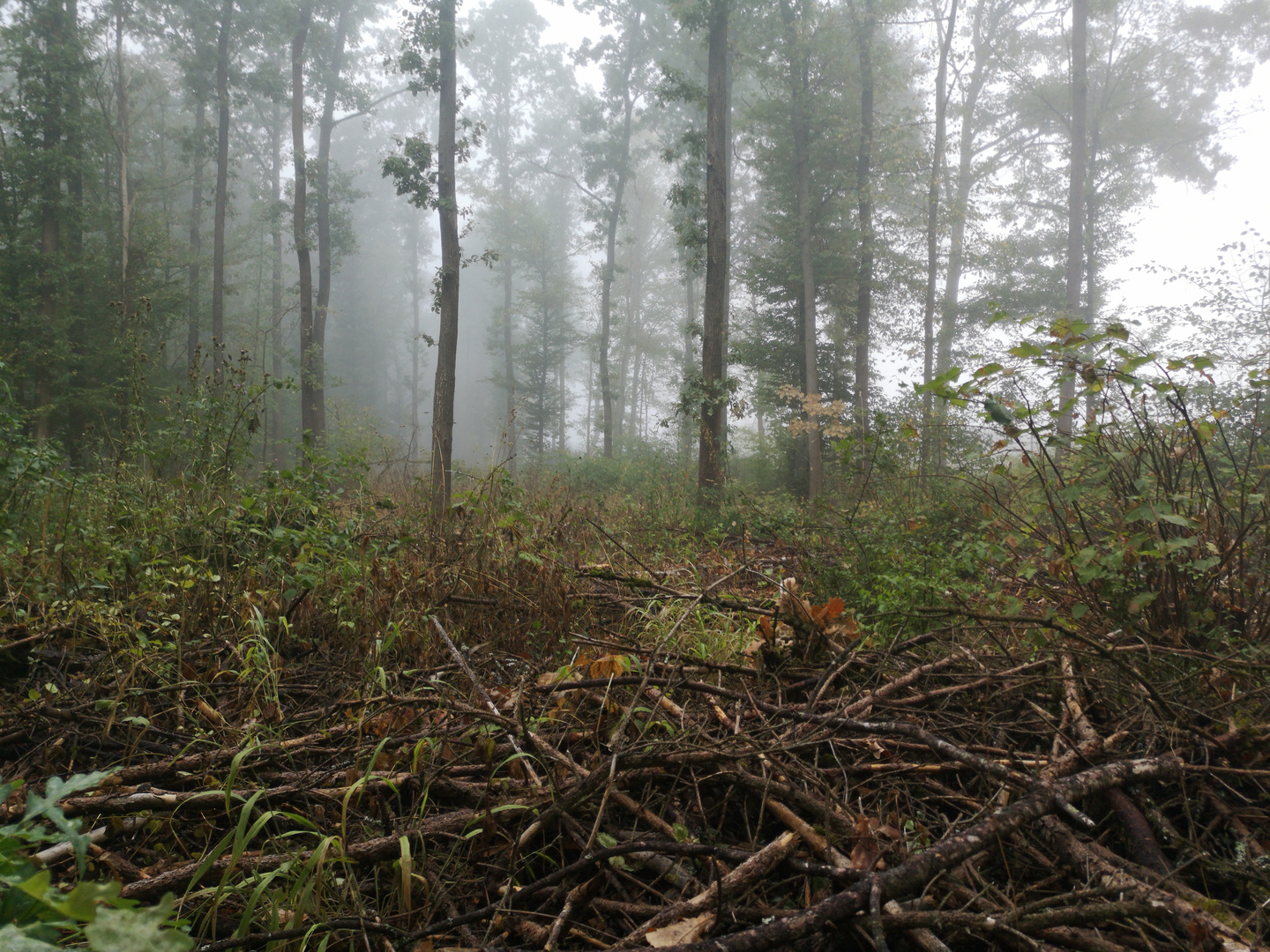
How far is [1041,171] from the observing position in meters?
19.9

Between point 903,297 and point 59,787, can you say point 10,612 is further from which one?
point 903,297

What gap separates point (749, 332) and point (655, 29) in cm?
1152

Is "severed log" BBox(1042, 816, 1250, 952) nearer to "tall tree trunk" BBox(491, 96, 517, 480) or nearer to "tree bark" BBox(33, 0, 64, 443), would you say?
"tree bark" BBox(33, 0, 64, 443)

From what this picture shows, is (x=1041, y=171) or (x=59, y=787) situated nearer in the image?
(x=59, y=787)

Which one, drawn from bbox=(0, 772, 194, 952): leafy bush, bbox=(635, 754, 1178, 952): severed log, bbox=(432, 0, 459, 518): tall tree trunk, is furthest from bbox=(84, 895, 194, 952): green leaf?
bbox=(432, 0, 459, 518): tall tree trunk

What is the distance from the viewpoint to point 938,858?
4.16 feet

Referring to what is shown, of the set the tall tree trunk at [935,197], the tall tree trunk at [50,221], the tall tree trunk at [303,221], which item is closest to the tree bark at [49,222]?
the tall tree trunk at [50,221]

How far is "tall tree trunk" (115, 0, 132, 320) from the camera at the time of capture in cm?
1345

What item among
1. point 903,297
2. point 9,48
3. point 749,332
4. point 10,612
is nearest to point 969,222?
point 903,297

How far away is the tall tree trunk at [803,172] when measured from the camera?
12578 mm

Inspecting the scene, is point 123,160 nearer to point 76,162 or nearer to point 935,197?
point 76,162

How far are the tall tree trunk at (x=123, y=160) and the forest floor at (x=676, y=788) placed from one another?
44.1ft

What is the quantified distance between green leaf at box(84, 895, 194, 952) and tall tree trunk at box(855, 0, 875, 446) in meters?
13.2

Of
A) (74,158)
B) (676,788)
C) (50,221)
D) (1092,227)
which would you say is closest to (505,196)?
(74,158)
